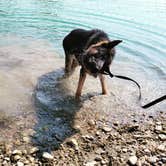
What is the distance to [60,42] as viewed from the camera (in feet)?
37.5

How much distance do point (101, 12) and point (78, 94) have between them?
8412mm

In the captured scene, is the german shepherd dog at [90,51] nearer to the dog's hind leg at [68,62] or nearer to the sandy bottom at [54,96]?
the dog's hind leg at [68,62]

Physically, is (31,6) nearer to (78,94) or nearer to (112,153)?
(78,94)

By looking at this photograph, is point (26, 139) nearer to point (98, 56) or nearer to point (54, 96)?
point (54, 96)

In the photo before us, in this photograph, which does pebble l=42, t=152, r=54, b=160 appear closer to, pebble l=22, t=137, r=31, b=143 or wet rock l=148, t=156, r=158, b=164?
pebble l=22, t=137, r=31, b=143

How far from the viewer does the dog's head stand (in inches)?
250

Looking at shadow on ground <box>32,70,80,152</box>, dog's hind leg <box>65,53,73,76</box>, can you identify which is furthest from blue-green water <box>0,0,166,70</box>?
shadow on ground <box>32,70,80,152</box>

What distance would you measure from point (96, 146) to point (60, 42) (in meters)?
6.51

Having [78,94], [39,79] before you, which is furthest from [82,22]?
[78,94]

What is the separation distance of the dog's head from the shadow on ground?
3.63 feet

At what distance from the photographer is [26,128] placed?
6.08 m

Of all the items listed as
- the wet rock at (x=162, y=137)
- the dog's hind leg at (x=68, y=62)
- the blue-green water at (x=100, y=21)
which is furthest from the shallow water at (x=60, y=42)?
the wet rock at (x=162, y=137)

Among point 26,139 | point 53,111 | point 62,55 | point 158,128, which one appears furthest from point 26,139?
point 62,55

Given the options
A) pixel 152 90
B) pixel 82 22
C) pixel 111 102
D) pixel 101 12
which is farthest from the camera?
pixel 101 12
